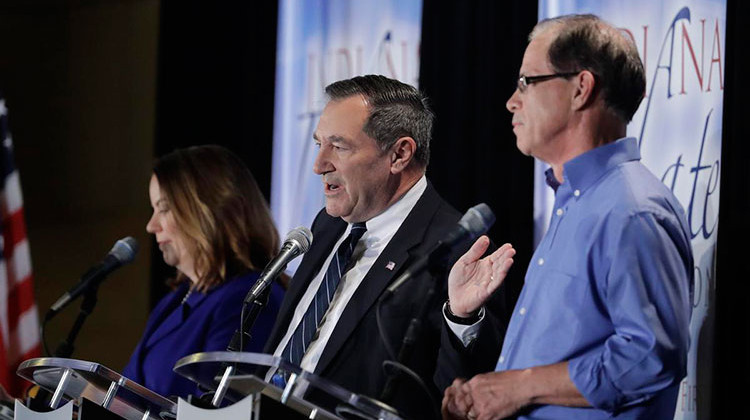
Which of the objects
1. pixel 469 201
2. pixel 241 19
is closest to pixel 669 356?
pixel 469 201

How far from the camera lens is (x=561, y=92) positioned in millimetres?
2416

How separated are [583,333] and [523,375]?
0.51 ft

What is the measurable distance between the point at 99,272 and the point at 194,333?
572 mm

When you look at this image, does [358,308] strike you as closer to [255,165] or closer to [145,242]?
[255,165]

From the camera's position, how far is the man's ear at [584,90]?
2385 millimetres

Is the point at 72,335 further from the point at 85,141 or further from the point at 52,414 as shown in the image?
the point at 85,141

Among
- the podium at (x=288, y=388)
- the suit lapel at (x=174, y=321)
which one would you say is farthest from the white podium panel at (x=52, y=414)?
the suit lapel at (x=174, y=321)

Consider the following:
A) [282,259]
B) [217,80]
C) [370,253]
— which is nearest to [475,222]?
[282,259]

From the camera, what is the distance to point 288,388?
6.75ft

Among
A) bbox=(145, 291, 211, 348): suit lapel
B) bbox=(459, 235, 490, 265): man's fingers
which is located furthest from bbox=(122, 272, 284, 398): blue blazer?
bbox=(459, 235, 490, 265): man's fingers

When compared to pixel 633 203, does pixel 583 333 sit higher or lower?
lower

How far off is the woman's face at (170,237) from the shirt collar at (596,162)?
1.85 metres

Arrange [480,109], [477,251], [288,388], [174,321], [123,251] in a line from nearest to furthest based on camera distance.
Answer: [288,388]
[477,251]
[123,251]
[174,321]
[480,109]

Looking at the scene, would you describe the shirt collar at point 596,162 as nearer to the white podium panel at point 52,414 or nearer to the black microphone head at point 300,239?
Answer: the black microphone head at point 300,239
